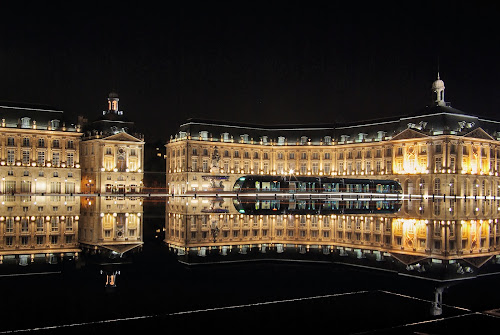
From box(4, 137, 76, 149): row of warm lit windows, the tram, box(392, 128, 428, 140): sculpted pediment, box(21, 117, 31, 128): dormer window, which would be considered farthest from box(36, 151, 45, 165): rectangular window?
box(392, 128, 428, 140): sculpted pediment

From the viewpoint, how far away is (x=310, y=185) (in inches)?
3314

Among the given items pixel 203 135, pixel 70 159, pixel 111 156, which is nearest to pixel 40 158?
pixel 70 159

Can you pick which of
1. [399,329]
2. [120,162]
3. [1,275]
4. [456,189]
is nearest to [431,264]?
[399,329]

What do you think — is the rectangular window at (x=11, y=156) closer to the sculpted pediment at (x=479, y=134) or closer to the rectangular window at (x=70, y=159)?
the rectangular window at (x=70, y=159)

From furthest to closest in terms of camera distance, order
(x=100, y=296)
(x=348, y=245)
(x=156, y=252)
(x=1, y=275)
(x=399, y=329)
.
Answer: (x=348, y=245) < (x=156, y=252) < (x=1, y=275) < (x=100, y=296) < (x=399, y=329)

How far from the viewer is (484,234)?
22.2 metres

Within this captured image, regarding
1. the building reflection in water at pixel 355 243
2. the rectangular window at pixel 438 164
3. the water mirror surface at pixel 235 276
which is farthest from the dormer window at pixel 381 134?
the water mirror surface at pixel 235 276

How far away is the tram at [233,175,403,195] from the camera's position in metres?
80.2

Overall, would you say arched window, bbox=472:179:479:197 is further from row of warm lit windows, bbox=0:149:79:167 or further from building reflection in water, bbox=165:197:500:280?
row of warm lit windows, bbox=0:149:79:167

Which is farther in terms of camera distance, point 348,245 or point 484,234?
point 484,234

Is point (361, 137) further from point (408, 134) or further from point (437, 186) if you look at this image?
point (437, 186)

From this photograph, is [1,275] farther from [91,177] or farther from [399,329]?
[91,177]

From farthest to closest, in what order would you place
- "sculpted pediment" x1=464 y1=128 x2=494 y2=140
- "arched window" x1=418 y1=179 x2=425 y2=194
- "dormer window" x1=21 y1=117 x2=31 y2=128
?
1. "sculpted pediment" x1=464 y1=128 x2=494 y2=140
2. "arched window" x1=418 y1=179 x2=425 y2=194
3. "dormer window" x1=21 y1=117 x2=31 y2=128

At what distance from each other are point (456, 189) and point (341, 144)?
27301 millimetres
